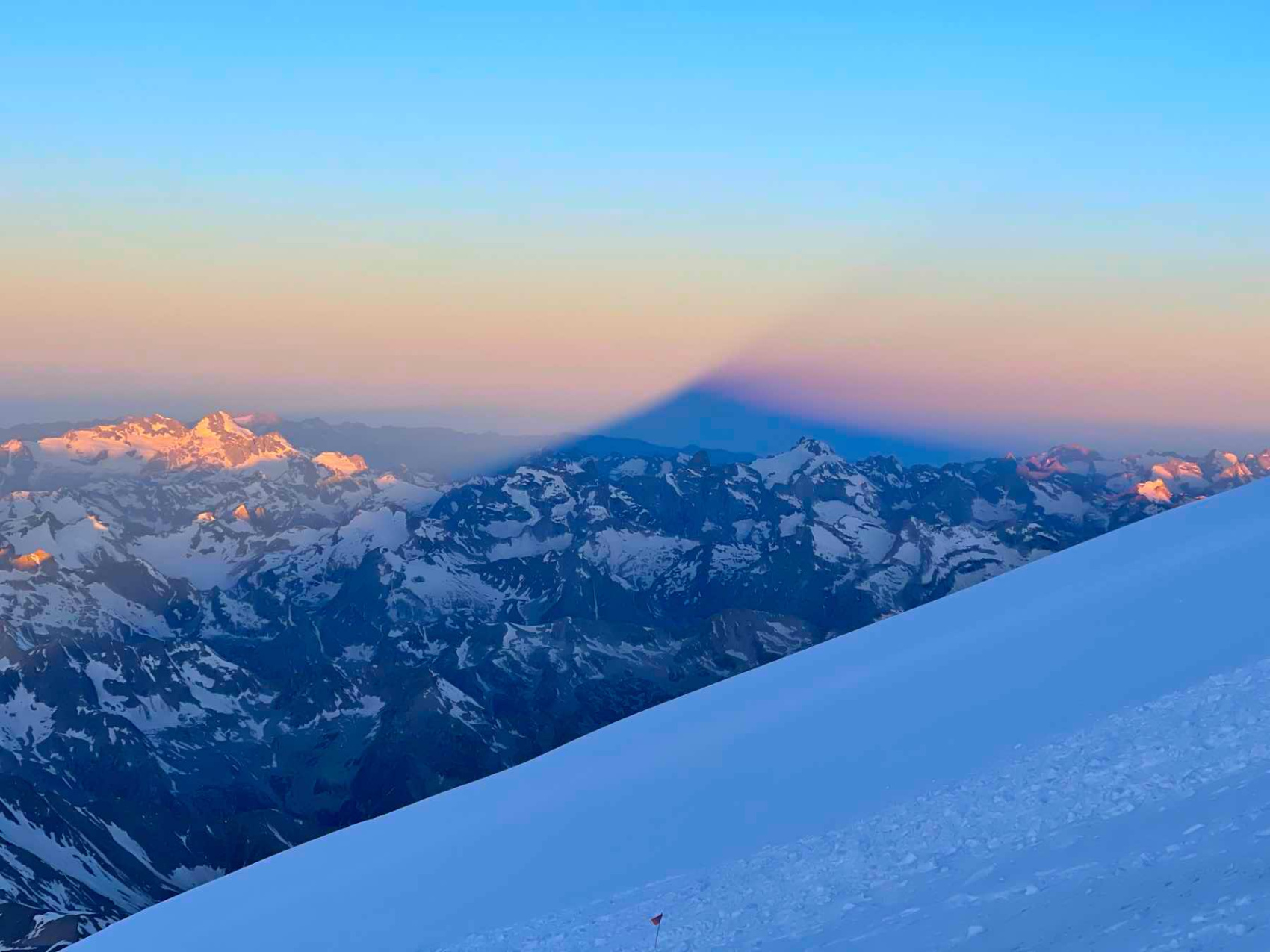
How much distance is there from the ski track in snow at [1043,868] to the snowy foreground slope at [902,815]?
58 millimetres

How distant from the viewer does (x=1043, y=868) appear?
17625 mm

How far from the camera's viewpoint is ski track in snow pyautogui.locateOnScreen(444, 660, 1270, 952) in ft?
49.5

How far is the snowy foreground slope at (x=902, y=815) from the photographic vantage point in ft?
55.5

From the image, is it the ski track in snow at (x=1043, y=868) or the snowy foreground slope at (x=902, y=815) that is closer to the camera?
the ski track in snow at (x=1043, y=868)

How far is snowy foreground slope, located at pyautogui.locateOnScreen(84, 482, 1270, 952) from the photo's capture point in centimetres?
1691

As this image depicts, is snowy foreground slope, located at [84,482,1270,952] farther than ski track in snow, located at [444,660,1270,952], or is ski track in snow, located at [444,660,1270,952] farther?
snowy foreground slope, located at [84,482,1270,952]

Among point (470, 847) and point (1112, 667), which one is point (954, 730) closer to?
point (1112, 667)

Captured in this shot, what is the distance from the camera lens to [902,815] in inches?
871

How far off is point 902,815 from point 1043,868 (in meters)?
4.65

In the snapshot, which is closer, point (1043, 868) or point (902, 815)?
point (1043, 868)

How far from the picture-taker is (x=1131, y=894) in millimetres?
15500

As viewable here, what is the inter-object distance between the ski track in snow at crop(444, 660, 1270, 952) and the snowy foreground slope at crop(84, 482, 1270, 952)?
0.06 meters

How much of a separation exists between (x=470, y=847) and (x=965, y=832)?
14149mm

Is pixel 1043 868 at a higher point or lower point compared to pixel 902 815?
higher
